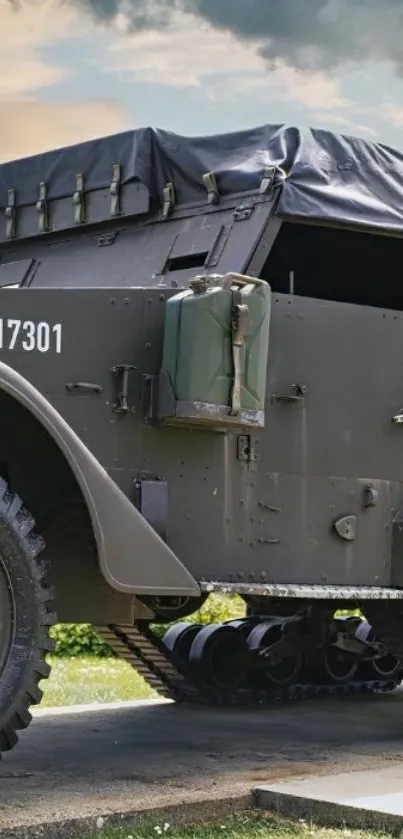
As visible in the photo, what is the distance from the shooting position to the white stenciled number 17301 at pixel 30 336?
550 cm

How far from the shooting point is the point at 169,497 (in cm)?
592

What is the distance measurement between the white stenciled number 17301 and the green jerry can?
0.44 metres

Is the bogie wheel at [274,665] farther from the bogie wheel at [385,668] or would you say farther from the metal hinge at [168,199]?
the metal hinge at [168,199]

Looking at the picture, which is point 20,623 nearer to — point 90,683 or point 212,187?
point 212,187

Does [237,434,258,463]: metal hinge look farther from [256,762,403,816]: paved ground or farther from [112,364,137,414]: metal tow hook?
[256,762,403,816]: paved ground

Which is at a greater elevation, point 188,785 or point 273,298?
point 273,298

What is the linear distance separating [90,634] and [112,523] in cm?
717

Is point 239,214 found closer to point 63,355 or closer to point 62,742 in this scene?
point 63,355

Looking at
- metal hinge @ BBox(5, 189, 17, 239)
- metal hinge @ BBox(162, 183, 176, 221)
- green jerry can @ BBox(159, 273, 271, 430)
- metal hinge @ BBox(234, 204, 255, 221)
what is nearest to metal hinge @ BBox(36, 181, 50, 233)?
metal hinge @ BBox(5, 189, 17, 239)

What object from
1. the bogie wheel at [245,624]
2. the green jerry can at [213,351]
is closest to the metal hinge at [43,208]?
the green jerry can at [213,351]

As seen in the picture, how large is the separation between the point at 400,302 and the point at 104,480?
242cm

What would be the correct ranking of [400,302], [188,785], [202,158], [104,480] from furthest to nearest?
[400,302] → [202,158] → [188,785] → [104,480]

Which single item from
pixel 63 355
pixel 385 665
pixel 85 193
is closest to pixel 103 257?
pixel 85 193

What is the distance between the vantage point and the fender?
5137 millimetres
